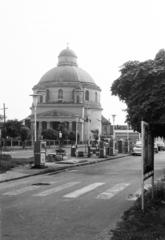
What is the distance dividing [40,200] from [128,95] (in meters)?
5.24

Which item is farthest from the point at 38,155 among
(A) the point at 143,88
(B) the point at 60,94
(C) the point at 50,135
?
(B) the point at 60,94

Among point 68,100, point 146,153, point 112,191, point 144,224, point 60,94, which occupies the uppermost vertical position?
point 60,94

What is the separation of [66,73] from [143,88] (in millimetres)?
119233

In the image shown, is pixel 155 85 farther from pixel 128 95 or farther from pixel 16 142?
pixel 16 142

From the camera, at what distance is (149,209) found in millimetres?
10883

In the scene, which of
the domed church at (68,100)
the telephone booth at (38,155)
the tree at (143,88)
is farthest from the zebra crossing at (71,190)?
the domed church at (68,100)

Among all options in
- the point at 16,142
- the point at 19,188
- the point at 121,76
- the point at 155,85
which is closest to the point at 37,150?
the point at 19,188

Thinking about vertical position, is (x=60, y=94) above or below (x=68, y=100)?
above

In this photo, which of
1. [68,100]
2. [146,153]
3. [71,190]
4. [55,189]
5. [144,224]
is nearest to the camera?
[144,224]

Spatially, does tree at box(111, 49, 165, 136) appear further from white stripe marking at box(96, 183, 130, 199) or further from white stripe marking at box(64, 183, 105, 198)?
white stripe marking at box(64, 183, 105, 198)

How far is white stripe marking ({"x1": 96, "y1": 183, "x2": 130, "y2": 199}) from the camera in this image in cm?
1523

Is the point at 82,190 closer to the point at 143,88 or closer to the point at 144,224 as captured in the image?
the point at 143,88

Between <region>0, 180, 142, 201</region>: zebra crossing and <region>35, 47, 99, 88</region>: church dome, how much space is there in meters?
114

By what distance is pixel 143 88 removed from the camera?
52.2ft
